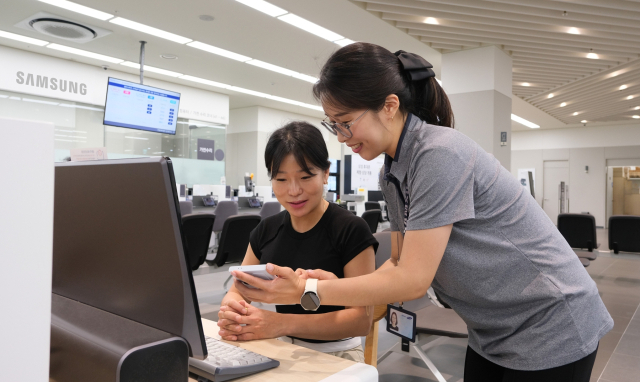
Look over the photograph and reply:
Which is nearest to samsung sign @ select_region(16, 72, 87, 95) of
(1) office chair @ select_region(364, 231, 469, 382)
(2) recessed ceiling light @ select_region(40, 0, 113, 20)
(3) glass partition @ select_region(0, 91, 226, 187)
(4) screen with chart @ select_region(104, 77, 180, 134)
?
(3) glass partition @ select_region(0, 91, 226, 187)

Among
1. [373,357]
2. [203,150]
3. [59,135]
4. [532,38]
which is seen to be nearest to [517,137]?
[532,38]

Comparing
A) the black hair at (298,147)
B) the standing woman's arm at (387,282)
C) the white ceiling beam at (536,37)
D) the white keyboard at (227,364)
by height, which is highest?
the white ceiling beam at (536,37)

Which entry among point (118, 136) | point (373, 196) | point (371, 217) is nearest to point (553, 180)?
point (373, 196)

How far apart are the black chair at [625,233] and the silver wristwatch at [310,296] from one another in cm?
619

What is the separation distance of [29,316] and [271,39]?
7.15 m

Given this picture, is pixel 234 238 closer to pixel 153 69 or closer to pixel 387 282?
pixel 387 282

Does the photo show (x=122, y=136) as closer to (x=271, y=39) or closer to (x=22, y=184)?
(x=271, y=39)

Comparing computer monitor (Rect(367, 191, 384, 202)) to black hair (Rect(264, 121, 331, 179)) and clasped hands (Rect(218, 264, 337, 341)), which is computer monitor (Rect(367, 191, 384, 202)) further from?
clasped hands (Rect(218, 264, 337, 341))

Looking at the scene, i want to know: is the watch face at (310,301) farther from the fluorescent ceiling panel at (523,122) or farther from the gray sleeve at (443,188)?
the fluorescent ceiling panel at (523,122)

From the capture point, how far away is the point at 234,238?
416cm

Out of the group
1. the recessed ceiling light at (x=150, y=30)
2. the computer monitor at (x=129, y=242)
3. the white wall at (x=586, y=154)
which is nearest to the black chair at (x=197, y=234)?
the computer monitor at (x=129, y=242)

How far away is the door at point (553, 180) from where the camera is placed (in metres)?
15.1

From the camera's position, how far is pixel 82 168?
0.69 meters

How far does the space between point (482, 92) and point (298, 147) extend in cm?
630
